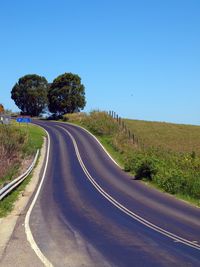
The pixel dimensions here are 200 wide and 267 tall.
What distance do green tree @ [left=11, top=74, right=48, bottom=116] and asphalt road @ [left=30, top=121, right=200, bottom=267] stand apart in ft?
308

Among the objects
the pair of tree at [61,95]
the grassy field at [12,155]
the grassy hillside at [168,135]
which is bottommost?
the grassy field at [12,155]

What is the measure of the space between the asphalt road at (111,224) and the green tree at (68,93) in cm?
7653

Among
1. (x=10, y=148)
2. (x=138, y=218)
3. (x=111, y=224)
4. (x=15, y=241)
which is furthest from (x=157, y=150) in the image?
(x=15, y=241)

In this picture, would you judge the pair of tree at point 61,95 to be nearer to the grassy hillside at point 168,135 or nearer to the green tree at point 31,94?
the green tree at point 31,94

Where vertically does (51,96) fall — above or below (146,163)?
above

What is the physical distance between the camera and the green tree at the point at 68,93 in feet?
368

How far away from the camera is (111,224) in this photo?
55.2 feet

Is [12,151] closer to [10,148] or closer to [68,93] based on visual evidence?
[10,148]

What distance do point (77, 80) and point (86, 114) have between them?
1762 cm

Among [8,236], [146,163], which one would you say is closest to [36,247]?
[8,236]

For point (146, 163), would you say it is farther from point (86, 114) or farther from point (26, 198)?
point (86, 114)

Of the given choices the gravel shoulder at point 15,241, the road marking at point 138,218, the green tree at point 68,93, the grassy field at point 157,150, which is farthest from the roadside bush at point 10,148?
the green tree at point 68,93

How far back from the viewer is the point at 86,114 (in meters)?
97.9

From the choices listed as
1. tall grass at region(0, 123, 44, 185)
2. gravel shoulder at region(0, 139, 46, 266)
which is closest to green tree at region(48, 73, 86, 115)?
tall grass at region(0, 123, 44, 185)
